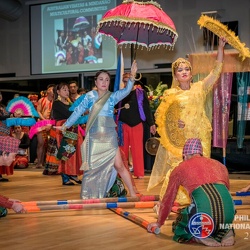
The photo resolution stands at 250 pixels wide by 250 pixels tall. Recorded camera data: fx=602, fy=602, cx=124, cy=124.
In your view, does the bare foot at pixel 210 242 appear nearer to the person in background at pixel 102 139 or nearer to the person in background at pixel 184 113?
the person in background at pixel 184 113

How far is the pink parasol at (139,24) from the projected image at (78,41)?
5.92 metres

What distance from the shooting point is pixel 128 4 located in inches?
213

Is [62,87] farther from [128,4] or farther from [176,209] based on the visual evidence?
[176,209]

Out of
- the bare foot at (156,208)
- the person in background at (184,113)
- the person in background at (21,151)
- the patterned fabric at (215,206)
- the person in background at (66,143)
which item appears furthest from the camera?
the person in background at (21,151)

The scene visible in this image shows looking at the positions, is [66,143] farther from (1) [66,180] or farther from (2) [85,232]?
(2) [85,232]

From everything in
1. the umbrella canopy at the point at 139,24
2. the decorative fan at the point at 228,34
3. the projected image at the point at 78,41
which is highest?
the projected image at the point at 78,41

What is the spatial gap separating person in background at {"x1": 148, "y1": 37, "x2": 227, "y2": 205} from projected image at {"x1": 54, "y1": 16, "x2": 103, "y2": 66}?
6.94 metres

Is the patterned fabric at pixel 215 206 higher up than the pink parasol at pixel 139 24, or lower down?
lower down

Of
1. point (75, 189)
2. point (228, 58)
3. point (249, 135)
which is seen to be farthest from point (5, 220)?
point (249, 135)

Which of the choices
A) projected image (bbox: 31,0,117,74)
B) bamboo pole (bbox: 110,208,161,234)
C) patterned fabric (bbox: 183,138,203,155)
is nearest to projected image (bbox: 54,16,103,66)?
projected image (bbox: 31,0,117,74)

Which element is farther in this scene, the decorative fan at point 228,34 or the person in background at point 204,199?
the decorative fan at point 228,34

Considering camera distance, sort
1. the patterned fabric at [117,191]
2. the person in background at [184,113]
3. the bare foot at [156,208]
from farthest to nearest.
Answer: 1. the patterned fabric at [117,191]
2. the person in background at [184,113]
3. the bare foot at [156,208]

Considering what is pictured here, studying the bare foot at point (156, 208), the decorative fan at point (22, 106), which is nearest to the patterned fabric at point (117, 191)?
the bare foot at point (156, 208)

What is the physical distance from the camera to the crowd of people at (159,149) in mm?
3432
